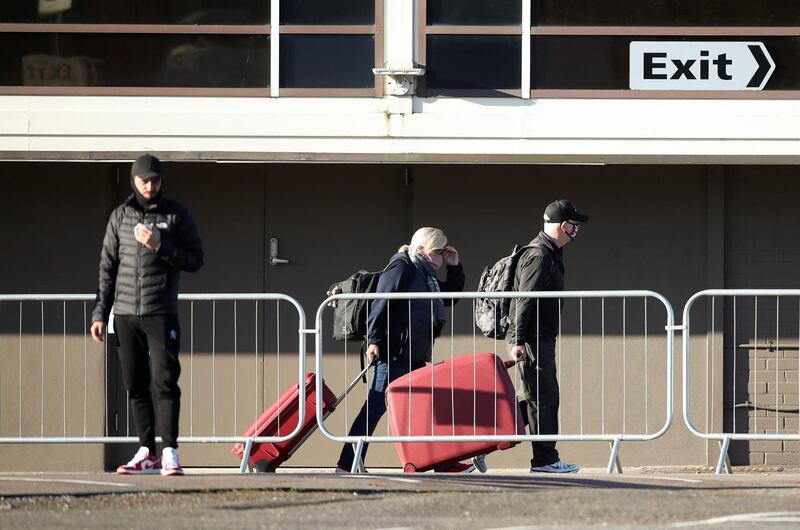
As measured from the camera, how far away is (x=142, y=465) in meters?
8.73

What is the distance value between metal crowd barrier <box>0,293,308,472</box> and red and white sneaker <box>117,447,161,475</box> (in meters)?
3.35

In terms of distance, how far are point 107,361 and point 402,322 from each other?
3.09 m

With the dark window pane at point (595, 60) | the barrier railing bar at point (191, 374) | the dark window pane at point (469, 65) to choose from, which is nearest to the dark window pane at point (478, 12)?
the dark window pane at point (469, 65)

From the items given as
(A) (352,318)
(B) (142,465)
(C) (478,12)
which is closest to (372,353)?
(A) (352,318)

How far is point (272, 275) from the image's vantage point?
12.2 meters

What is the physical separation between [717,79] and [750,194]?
93 cm

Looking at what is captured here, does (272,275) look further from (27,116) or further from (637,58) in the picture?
(637,58)

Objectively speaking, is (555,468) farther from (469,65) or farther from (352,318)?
(469,65)

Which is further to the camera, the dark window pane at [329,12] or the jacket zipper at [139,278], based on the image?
the dark window pane at [329,12]

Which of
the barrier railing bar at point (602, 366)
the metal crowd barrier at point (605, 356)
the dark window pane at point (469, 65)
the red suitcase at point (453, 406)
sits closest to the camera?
the red suitcase at point (453, 406)

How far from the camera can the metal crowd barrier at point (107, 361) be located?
12.1 meters

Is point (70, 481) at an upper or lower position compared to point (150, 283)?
lower

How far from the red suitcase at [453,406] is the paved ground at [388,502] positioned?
1.13 m

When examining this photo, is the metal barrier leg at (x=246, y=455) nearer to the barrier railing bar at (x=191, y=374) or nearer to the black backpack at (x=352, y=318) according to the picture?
the black backpack at (x=352, y=318)
